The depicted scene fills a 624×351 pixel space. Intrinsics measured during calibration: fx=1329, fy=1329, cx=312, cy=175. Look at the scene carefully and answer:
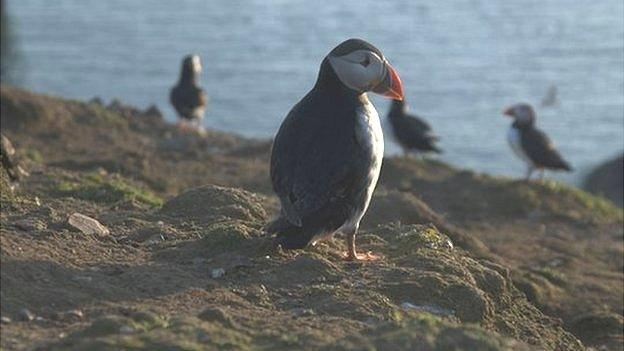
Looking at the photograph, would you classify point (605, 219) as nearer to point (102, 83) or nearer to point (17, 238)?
point (17, 238)

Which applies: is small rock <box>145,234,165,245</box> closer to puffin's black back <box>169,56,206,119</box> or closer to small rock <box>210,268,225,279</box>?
small rock <box>210,268,225,279</box>

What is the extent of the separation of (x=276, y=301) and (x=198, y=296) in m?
0.39

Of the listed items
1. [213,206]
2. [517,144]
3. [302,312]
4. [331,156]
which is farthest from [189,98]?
[302,312]

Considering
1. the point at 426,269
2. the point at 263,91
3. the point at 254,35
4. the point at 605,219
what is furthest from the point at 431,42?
the point at 426,269

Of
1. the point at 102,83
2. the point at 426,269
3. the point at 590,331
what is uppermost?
the point at 426,269

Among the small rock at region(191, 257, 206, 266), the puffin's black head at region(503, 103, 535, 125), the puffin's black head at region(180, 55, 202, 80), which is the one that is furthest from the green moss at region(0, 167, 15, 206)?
the puffin's black head at region(180, 55, 202, 80)

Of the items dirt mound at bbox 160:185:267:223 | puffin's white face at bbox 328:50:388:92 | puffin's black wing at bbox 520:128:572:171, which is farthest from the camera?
puffin's black wing at bbox 520:128:572:171

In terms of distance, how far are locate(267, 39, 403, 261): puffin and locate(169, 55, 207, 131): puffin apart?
1114cm

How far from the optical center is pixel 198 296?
21.1 ft

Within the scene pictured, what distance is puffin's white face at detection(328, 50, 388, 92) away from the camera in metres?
7.82

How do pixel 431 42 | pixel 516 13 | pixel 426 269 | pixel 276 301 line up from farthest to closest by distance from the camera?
pixel 516 13 < pixel 431 42 < pixel 426 269 < pixel 276 301

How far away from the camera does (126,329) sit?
5621mm

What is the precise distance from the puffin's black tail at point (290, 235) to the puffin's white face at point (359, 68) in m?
1.05

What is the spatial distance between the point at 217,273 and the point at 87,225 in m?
0.97
